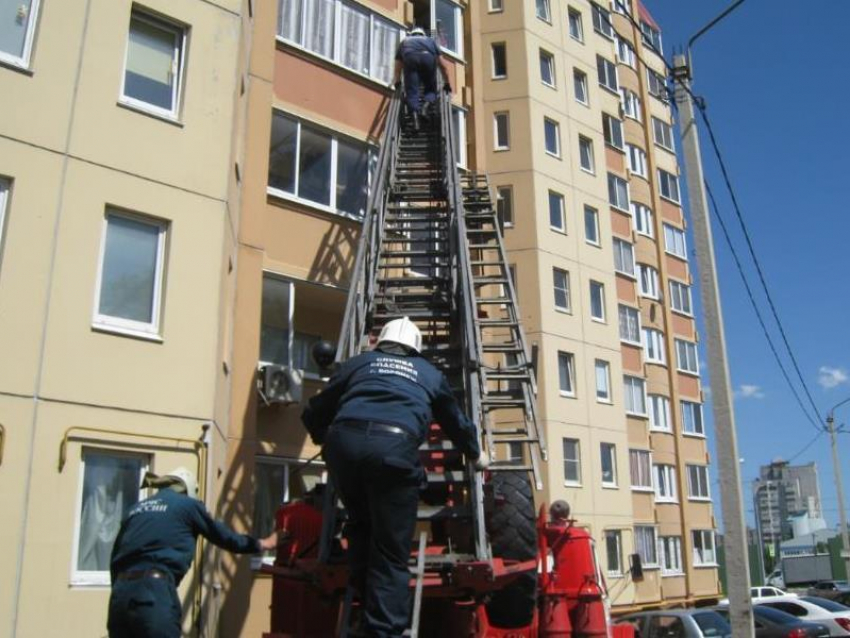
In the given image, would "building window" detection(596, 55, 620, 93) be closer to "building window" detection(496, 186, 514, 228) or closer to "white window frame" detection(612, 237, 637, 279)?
"white window frame" detection(612, 237, 637, 279)

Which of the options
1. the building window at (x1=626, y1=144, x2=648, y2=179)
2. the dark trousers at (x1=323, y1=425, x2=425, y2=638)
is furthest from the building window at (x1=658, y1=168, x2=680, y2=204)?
the dark trousers at (x1=323, y1=425, x2=425, y2=638)

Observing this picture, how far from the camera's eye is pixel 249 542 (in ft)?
18.7

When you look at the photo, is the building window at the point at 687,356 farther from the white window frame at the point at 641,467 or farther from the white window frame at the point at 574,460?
the white window frame at the point at 574,460

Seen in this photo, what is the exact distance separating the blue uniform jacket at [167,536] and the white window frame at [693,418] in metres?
30.2

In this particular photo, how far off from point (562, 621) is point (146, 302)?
19.5ft

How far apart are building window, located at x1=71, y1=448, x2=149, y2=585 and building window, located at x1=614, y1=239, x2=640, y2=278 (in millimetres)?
24085

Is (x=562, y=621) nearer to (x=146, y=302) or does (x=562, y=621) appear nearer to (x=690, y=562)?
(x=146, y=302)

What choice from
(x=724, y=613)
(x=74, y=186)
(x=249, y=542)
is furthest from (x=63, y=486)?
(x=724, y=613)

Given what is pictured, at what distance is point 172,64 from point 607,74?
24244 millimetres

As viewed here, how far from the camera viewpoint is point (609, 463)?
83.8 feet

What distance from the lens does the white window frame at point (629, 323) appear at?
3056 cm

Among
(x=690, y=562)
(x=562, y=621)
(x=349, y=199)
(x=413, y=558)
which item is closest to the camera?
(x=413, y=558)

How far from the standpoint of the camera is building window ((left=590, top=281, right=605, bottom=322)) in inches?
1048

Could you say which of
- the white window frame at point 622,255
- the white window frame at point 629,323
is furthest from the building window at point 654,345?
the white window frame at point 622,255
